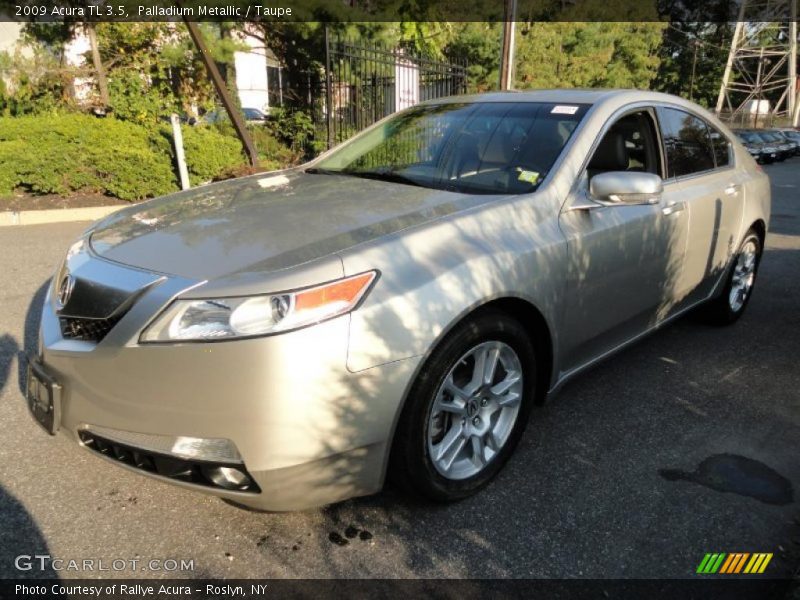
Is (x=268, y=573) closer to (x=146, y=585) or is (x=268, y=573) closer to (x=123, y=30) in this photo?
(x=146, y=585)

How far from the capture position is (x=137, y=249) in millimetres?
2410

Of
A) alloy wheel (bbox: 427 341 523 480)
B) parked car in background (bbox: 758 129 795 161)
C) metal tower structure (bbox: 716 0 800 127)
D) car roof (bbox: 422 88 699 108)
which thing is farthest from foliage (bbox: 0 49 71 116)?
metal tower structure (bbox: 716 0 800 127)

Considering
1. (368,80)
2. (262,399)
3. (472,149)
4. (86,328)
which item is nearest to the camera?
(262,399)

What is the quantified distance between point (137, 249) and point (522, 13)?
24.6 meters

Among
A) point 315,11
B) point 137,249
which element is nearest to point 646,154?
point 137,249

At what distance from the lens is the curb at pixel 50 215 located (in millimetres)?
8297

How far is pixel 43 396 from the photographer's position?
233 centimetres

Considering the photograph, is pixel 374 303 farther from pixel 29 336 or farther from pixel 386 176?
pixel 29 336

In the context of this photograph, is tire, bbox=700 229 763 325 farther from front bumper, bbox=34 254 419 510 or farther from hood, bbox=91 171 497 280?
front bumper, bbox=34 254 419 510

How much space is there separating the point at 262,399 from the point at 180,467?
0.40 m

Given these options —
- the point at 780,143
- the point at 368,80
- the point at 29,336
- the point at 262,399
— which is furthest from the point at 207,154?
the point at 780,143

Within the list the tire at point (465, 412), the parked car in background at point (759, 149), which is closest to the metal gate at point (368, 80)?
the tire at point (465, 412)

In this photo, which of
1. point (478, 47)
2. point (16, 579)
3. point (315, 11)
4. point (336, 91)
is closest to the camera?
point (16, 579)

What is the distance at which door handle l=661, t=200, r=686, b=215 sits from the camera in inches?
136
